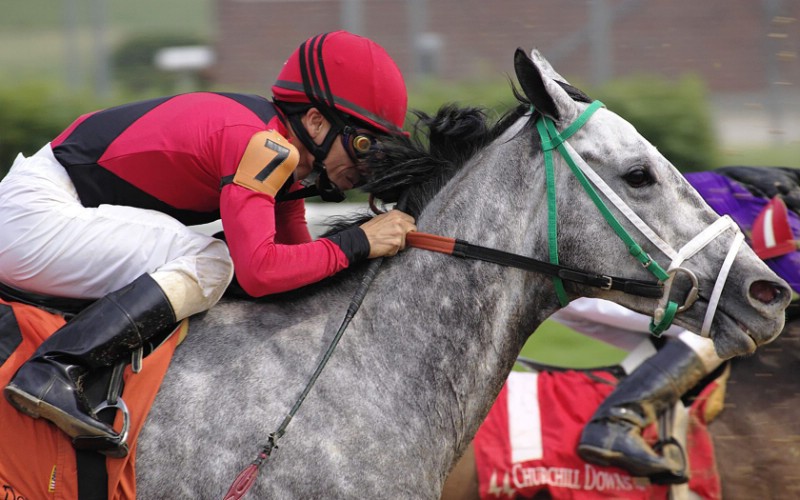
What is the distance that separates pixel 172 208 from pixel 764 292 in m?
1.88

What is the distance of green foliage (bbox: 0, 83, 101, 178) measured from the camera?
29.3 ft

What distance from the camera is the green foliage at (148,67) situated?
9008 mm

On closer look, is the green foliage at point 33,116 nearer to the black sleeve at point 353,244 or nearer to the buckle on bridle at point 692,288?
the black sleeve at point 353,244

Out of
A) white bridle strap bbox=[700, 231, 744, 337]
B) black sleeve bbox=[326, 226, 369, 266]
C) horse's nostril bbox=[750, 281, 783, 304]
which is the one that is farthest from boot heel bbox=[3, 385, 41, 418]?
horse's nostril bbox=[750, 281, 783, 304]

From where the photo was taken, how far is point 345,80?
311 centimetres

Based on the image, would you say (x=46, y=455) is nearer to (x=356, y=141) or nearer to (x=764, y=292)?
(x=356, y=141)

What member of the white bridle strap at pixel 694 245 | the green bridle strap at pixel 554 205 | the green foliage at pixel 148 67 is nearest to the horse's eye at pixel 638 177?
the green bridle strap at pixel 554 205

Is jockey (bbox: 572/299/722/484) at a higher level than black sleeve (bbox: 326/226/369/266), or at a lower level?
lower

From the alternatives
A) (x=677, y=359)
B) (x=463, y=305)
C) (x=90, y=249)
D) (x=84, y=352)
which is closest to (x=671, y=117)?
(x=677, y=359)

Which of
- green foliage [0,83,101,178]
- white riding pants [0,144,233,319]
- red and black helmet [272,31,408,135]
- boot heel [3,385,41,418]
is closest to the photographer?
boot heel [3,385,41,418]

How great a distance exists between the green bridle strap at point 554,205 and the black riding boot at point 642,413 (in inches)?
38.9

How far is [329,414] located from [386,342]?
0.31m

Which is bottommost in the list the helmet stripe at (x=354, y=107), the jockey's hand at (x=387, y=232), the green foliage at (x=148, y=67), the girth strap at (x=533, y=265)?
the green foliage at (x=148, y=67)

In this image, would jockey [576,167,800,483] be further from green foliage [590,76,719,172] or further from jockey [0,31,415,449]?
green foliage [590,76,719,172]
